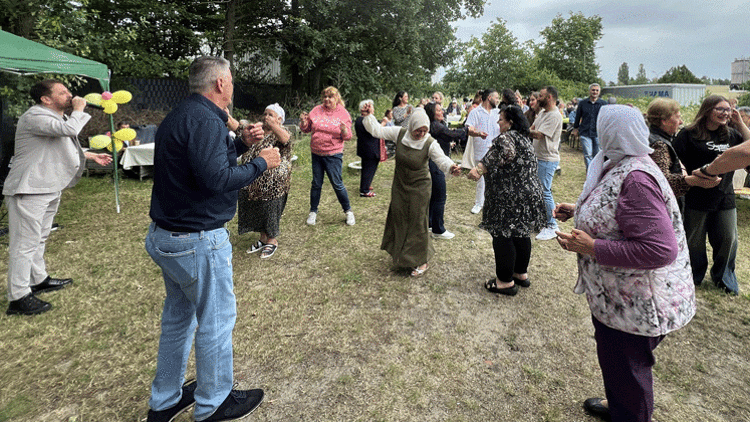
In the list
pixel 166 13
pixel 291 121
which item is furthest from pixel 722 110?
pixel 166 13

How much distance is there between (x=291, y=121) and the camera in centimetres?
1370

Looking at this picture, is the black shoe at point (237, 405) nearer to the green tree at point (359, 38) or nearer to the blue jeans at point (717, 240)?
the blue jeans at point (717, 240)

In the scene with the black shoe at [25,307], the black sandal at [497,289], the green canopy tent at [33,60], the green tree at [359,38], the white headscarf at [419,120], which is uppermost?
the green tree at [359,38]

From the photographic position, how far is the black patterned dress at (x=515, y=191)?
12.2 feet

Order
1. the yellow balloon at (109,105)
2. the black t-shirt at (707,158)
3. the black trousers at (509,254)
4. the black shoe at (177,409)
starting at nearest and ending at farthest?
the black shoe at (177,409) < the black t-shirt at (707,158) < the black trousers at (509,254) < the yellow balloon at (109,105)

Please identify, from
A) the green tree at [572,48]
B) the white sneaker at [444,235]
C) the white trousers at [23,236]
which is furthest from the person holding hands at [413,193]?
the green tree at [572,48]

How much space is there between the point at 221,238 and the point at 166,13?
14.0m

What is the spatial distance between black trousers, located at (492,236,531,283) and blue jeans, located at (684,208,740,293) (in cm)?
159

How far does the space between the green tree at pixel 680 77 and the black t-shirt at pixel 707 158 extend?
64836 mm

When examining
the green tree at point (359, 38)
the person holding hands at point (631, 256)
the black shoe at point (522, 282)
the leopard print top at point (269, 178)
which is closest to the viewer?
the person holding hands at point (631, 256)

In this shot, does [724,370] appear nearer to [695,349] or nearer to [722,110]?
[695,349]

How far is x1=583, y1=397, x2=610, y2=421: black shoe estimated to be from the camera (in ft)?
8.06

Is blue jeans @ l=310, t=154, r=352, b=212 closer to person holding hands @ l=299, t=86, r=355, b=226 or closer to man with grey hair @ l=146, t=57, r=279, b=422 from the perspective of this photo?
person holding hands @ l=299, t=86, r=355, b=226

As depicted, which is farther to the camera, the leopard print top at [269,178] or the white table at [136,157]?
the white table at [136,157]
